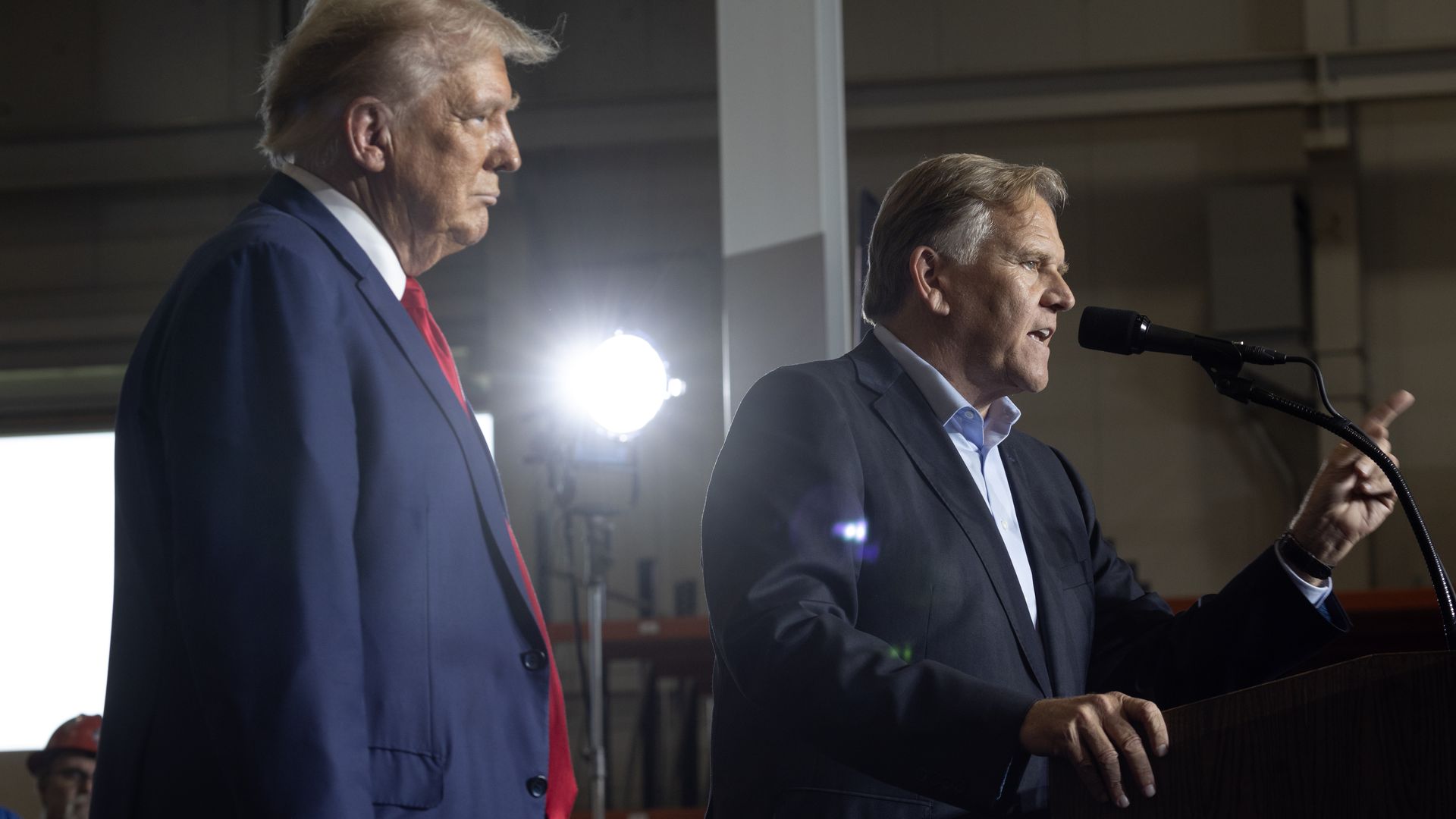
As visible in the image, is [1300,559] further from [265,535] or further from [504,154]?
[265,535]

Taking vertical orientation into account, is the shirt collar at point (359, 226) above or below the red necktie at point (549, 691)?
above

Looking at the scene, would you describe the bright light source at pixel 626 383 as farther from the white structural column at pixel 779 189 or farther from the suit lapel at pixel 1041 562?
the suit lapel at pixel 1041 562

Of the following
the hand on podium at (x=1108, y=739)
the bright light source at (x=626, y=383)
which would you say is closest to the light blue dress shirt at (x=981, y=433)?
the hand on podium at (x=1108, y=739)

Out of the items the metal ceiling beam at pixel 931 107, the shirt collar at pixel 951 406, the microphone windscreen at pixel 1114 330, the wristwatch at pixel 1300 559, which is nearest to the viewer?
the microphone windscreen at pixel 1114 330

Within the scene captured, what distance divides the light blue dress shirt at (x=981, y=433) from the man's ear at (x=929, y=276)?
7 cm

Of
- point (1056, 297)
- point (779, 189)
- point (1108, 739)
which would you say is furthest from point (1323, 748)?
point (779, 189)

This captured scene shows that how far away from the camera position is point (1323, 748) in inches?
43.1

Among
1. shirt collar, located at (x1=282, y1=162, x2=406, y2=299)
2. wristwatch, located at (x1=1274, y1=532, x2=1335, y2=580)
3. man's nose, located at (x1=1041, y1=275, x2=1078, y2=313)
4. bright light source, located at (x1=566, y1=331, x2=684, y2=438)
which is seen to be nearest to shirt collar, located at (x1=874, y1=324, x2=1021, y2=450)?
man's nose, located at (x1=1041, y1=275, x2=1078, y2=313)

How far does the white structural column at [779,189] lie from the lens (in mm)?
2664

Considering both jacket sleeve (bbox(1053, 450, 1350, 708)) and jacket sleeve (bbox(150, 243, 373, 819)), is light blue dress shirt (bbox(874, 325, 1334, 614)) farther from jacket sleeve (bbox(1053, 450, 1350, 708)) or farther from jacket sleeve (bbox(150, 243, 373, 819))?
jacket sleeve (bbox(150, 243, 373, 819))

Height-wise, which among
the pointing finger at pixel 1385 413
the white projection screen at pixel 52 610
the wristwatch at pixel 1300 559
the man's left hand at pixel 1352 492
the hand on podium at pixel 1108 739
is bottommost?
the white projection screen at pixel 52 610

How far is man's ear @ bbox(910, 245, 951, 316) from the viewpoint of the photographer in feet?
5.92

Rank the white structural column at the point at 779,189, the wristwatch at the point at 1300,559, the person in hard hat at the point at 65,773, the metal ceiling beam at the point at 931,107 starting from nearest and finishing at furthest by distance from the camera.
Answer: the wristwatch at the point at 1300,559 < the white structural column at the point at 779,189 < the person in hard hat at the point at 65,773 < the metal ceiling beam at the point at 931,107

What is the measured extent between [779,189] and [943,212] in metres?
0.92
